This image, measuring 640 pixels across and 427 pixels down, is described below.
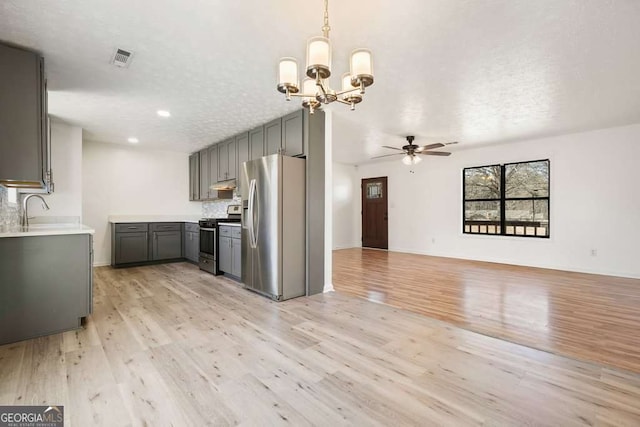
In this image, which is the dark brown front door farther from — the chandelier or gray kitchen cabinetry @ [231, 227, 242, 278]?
the chandelier

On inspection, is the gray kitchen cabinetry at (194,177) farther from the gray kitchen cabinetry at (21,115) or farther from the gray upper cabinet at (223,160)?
the gray kitchen cabinetry at (21,115)

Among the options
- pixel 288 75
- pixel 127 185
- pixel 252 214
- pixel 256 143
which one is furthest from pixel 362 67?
pixel 127 185

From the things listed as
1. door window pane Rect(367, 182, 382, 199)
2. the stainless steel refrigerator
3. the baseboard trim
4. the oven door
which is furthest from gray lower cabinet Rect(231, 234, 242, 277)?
door window pane Rect(367, 182, 382, 199)

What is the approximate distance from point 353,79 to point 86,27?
2.03 metres

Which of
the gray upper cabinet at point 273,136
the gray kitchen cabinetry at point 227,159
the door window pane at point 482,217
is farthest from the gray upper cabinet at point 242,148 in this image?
the door window pane at point 482,217

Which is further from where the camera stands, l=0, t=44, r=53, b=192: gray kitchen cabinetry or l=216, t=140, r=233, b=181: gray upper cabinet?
l=216, t=140, r=233, b=181: gray upper cabinet

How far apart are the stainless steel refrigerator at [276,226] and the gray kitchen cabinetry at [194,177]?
314cm

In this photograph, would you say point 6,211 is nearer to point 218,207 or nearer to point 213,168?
point 213,168

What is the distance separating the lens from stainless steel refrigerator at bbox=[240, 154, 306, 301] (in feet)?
12.0

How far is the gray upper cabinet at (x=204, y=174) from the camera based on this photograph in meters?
6.25

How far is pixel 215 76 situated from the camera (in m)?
2.99

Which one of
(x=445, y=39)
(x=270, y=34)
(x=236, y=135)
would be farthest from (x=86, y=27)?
(x=236, y=135)

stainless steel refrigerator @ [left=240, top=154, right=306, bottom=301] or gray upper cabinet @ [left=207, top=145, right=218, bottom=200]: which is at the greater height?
gray upper cabinet @ [left=207, top=145, right=218, bottom=200]

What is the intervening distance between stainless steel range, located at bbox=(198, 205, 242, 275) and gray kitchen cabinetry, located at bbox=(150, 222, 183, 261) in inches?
41.0
